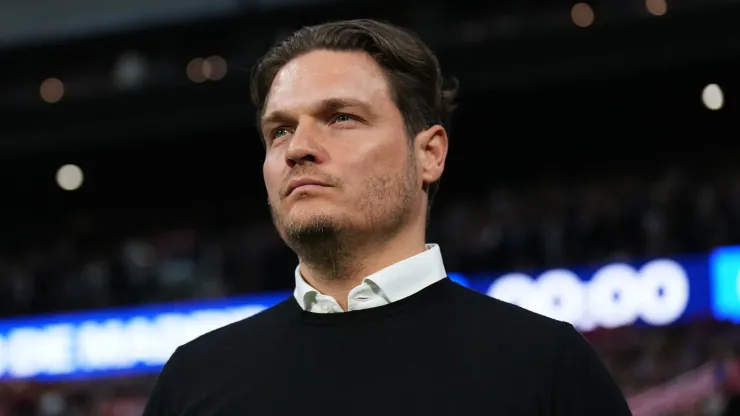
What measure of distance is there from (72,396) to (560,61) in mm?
3956

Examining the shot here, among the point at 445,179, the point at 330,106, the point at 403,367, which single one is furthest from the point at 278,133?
the point at 445,179

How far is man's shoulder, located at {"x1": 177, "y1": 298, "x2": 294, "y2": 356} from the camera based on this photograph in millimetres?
1229

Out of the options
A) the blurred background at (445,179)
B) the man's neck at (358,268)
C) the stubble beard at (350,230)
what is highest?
the blurred background at (445,179)

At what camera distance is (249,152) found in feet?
26.9

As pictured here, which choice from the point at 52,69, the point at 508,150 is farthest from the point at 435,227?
the point at 52,69

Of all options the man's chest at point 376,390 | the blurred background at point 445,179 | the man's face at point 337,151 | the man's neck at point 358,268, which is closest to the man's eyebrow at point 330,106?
the man's face at point 337,151

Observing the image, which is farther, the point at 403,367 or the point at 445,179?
the point at 445,179

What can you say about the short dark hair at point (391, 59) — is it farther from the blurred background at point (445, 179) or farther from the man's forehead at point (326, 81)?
the blurred background at point (445, 179)

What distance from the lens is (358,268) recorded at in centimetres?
120

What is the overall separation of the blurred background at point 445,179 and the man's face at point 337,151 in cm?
449

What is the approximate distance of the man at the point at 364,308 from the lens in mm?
1111

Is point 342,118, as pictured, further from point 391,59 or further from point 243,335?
point 243,335

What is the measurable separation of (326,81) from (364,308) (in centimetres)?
26

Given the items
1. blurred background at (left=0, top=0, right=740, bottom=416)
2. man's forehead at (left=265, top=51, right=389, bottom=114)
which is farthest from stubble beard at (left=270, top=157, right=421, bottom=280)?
blurred background at (left=0, top=0, right=740, bottom=416)
